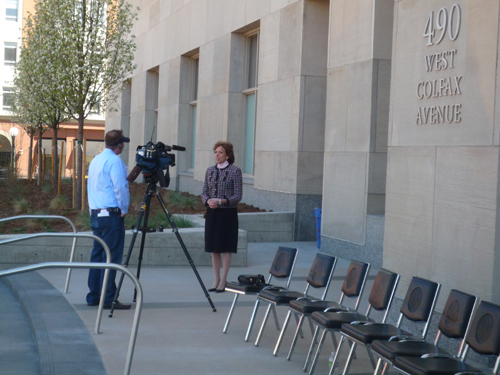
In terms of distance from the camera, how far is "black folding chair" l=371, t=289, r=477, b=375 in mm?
4543

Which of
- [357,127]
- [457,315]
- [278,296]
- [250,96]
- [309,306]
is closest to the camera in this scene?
[457,315]

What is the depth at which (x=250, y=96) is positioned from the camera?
1764cm

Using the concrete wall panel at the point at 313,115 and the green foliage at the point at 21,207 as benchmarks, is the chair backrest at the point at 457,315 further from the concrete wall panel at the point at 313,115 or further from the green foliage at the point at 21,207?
the green foliage at the point at 21,207

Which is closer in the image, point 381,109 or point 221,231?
point 221,231

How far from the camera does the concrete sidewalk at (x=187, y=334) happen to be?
5758 millimetres

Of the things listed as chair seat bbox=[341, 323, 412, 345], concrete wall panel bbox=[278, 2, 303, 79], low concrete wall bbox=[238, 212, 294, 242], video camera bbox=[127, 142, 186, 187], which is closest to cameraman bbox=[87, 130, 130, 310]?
video camera bbox=[127, 142, 186, 187]

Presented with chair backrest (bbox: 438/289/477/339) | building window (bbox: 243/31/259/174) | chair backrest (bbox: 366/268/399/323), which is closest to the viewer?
chair backrest (bbox: 438/289/477/339)

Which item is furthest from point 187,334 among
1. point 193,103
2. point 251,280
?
point 193,103

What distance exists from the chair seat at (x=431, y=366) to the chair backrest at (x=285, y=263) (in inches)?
109

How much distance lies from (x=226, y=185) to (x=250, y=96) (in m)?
9.27

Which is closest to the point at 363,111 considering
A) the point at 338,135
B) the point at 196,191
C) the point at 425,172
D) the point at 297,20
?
the point at 338,135

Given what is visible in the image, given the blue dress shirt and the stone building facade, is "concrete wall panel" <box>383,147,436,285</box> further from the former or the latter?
the blue dress shirt

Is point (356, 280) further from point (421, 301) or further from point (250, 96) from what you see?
point (250, 96)

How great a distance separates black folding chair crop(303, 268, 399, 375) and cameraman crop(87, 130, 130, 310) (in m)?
2.91
